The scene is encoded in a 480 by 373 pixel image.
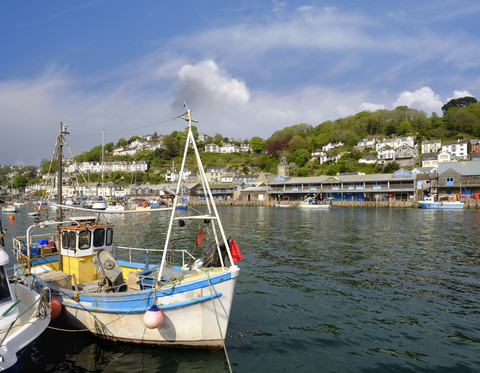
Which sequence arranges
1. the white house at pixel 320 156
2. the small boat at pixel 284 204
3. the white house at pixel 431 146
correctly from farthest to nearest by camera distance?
1. the white house at pixel 320 156
2. the white house at pixel 431 146
3. the small boat at pixel 284 204

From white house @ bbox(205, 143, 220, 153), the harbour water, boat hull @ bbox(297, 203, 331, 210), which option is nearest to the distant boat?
boat hull @ bbox(297, 203, 331, 210)

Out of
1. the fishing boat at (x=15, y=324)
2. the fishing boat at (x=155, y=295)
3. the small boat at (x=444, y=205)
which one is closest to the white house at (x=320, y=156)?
the small boat at (x=444, y=205)

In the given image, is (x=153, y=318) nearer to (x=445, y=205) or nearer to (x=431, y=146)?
(x=445, y=205)

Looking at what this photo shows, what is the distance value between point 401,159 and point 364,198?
42.3 meters

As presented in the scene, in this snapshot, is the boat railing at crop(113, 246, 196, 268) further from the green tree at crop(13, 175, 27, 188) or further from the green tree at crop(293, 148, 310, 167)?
the green tree at crop(13, 175, 27, 188)

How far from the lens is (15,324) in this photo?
356 inches

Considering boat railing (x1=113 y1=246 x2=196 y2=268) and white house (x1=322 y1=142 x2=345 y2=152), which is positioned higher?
white house (x1=322 y1=142 x2=345 y2=152)

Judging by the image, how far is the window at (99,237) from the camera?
13516mm

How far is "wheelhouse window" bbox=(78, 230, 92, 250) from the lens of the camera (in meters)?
13.2

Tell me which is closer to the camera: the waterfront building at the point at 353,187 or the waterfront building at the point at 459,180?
the waterfront building at the point at 459,180

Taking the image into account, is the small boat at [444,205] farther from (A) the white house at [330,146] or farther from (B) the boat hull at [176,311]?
(A) the white house at [330,146]

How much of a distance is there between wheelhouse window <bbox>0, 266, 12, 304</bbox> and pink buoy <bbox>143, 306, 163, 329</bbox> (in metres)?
4.02

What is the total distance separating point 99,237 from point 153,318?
19.9 feet

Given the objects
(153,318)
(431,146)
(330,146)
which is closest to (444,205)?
(431,146)
